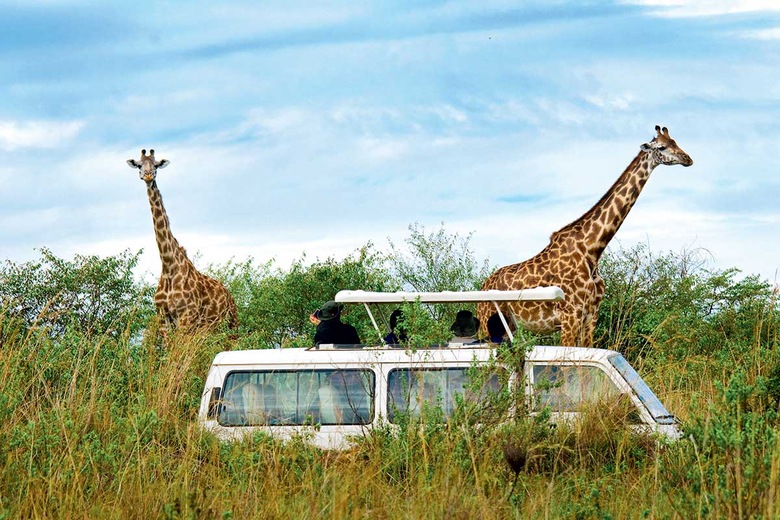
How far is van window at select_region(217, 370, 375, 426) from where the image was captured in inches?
329

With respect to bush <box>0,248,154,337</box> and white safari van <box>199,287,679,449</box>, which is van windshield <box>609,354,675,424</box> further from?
bush <box>0,248,154,337</box>

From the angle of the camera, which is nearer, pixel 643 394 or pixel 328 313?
pixel 643 394

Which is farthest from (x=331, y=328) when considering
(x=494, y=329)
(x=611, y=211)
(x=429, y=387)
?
(x=611, y=211)

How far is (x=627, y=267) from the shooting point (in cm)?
2006

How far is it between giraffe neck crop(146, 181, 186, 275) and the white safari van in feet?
28.5

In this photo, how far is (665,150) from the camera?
15406 millimetres

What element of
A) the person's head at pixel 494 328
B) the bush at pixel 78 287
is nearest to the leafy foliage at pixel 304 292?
the bush at pixel 78 287

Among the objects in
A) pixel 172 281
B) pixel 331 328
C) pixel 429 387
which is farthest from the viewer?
pixel 172 281

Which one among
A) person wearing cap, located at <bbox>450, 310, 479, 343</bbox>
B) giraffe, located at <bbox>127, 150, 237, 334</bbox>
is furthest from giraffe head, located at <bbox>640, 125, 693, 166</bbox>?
giraffe, located at <bbox>127, 150, 237, 334</bbox>

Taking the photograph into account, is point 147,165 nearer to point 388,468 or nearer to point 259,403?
point 259,403

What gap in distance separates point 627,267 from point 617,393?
39.6 ft

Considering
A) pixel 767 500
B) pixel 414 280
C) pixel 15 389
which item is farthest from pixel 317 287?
pixel 767 500

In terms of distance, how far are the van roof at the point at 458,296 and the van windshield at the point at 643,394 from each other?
2.69 ft

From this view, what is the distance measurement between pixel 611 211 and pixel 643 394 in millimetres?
7412
